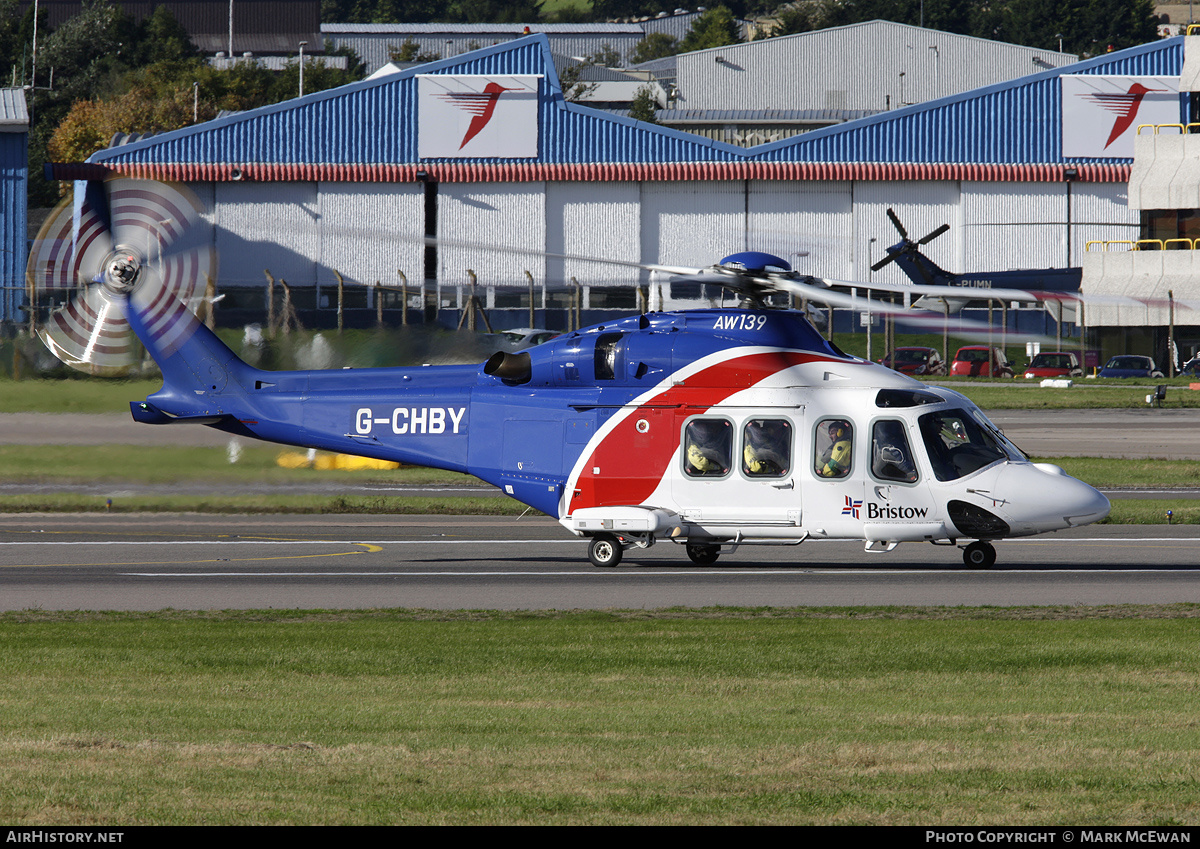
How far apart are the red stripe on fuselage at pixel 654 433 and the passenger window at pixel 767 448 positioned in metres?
0.55

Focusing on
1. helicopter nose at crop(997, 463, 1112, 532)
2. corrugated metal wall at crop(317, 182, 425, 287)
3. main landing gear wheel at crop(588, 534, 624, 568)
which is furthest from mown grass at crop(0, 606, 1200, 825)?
corrugated metal wall at crop(317, 182, 425, 287)

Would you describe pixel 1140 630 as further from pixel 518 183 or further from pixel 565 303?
pixel 518 183

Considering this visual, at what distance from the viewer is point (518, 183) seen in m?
60.8

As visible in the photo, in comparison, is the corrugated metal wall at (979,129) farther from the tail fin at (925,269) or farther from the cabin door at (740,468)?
the cabin door at (740,468)

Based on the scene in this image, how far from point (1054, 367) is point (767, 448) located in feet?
124

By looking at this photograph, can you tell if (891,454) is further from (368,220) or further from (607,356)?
(368,220)

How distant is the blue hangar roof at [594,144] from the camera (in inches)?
2371

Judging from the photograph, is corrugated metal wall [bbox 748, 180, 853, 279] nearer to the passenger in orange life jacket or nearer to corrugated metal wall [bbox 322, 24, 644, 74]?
the passenger in orange life jacket

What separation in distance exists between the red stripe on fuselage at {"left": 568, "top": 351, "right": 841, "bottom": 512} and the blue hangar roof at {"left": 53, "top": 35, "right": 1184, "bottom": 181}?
44050 mm

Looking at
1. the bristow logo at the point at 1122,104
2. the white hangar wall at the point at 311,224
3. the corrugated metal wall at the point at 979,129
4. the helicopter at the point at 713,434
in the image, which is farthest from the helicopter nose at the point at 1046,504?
the bristow logo at the point at 1122,104

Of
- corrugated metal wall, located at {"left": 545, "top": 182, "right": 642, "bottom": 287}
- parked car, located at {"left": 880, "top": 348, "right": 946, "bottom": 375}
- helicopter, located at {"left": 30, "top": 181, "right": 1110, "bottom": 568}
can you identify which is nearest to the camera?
helicopter, located at {"left": 30, "top": 181, "right": 1110, "bottom": 568}

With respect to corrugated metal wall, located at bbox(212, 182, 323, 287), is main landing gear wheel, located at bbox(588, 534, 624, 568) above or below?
below

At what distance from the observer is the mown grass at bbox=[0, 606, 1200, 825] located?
7.50 metres

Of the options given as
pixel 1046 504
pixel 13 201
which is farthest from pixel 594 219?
pixel 1046 504
